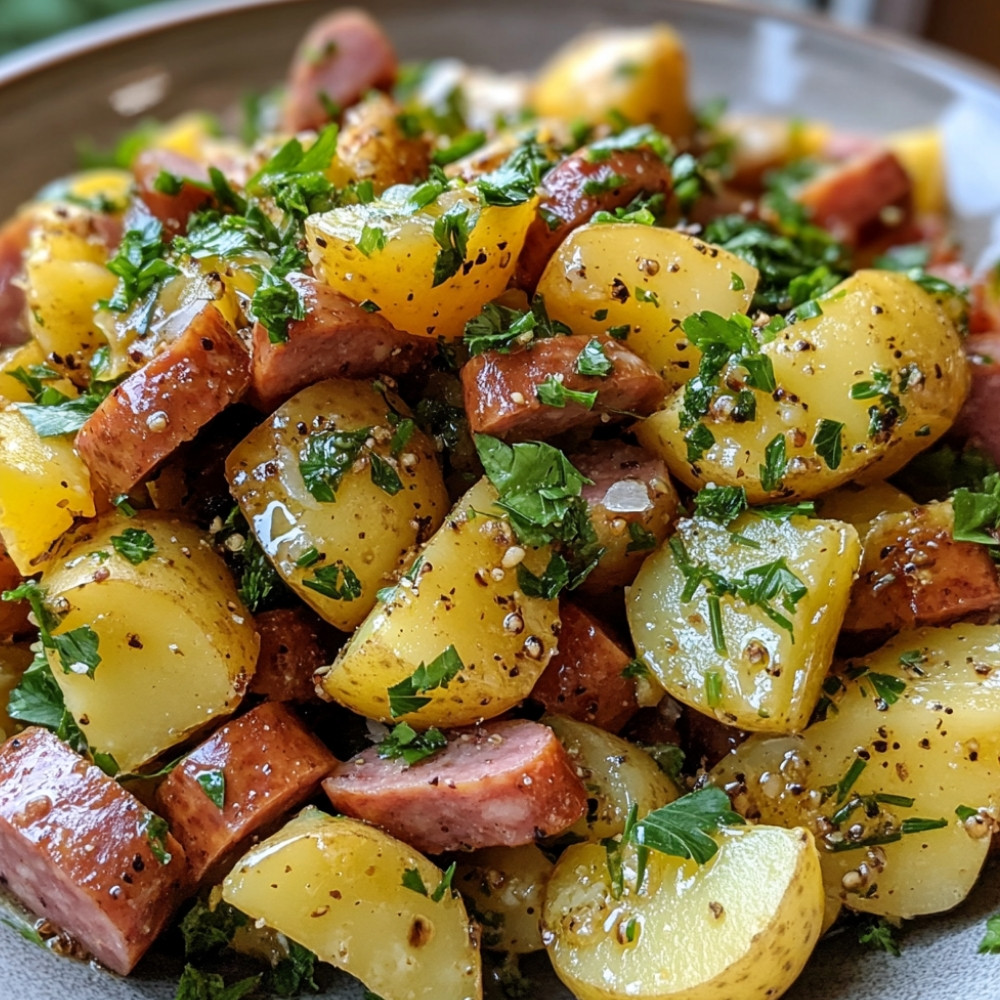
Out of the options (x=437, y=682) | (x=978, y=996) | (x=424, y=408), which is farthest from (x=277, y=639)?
(x=978, y=996)

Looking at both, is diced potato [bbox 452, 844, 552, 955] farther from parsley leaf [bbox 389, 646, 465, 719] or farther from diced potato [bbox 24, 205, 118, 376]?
diced potato [bbox 24, 205, 118, 376]

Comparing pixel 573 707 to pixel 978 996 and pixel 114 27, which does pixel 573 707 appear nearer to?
pixel 978 996

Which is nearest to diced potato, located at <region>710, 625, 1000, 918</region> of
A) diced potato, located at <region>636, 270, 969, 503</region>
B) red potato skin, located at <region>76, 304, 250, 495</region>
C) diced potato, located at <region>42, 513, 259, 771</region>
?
diced potato, located at <region>636, 270, 969, 503</region>

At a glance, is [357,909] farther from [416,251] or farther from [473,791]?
[416,251]

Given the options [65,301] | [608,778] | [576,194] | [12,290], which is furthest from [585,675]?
[12,290]

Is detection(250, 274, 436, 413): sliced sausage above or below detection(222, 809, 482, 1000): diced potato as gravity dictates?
above

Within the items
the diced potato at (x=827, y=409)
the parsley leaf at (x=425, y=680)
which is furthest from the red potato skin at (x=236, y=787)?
the diced potato at (x=827, y=409)
